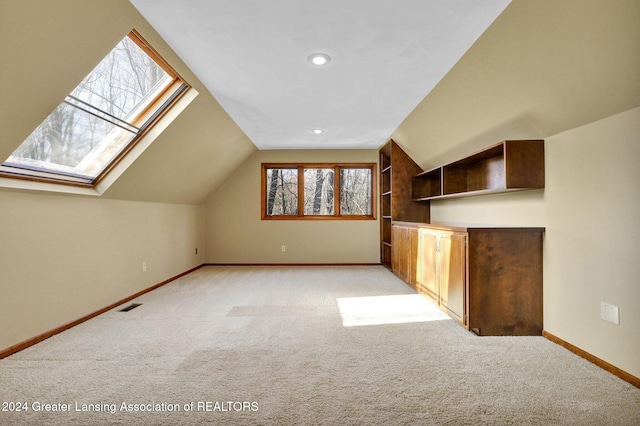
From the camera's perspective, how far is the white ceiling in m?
1.94

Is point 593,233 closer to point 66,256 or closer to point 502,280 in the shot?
point 502,280

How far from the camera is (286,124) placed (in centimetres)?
434

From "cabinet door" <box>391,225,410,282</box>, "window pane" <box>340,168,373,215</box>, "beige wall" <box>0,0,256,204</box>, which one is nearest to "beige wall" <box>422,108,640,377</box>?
"cabinet door" <box>391,225,410,282</box>

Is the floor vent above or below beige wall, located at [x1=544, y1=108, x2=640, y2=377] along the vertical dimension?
below

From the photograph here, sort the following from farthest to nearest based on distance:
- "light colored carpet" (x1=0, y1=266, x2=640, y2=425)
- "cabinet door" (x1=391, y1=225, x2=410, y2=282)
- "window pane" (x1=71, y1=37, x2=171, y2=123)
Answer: "cabinet door" (x1=391, y1=225, x2=410, y2=282) < "window pane" (x1=71, y1=37, x2=171, y2=123) < "light colored carpet" (x1=0, y1=266, x2=640, y2=425)

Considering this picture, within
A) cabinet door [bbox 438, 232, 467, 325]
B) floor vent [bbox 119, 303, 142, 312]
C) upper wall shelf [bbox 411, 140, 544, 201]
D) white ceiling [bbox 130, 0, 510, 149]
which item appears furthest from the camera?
floor vent [bbox 119, 303, 142, 312]

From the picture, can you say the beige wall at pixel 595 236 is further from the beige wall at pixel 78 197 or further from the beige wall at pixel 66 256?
the beige wall at pixel 66 256

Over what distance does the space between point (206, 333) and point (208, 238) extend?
145 inches

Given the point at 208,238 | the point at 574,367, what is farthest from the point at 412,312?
the point at 208,238

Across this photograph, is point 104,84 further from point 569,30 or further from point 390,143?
point 390,143

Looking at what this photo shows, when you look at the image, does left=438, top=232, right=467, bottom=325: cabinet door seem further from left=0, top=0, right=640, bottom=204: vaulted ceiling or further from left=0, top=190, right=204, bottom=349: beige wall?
left=0, top=190, right=204, bottom=349: beige wall

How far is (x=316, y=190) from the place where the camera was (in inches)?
238

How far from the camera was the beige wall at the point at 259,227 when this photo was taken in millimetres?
5926

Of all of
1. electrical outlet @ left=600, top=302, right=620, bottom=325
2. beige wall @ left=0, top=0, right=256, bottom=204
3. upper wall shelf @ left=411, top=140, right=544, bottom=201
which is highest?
beige wall @ left=0, top=0, right=256, bottom=204
